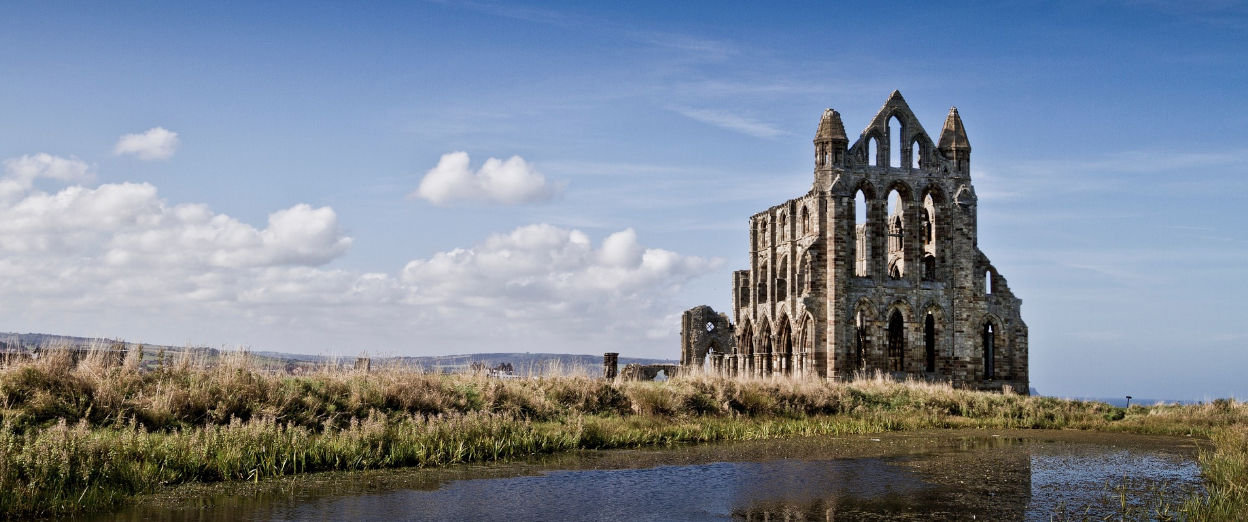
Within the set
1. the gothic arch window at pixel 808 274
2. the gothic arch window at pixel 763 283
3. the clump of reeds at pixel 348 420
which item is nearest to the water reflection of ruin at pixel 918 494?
the clump of reeds at pixel 348 420

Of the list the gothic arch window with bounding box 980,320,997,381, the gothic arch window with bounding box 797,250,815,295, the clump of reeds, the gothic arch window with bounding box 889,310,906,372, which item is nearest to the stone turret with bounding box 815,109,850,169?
the gothic arch window with bounding box 797,250,815,295

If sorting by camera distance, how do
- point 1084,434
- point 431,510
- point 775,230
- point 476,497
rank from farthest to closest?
point 775,230, point 1084,434, point 476,497, point 431,510

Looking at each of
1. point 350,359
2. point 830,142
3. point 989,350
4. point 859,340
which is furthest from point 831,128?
point 350,359

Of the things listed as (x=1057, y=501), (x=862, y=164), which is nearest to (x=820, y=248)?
(x=862, y=164)

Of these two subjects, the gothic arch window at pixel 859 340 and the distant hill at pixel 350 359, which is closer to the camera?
the distant hill at pixel 350 359

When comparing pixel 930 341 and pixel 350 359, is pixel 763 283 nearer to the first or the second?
pixel 930 341

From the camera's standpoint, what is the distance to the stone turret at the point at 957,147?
→ 4566 centimetres

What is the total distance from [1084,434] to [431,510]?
19287 mm

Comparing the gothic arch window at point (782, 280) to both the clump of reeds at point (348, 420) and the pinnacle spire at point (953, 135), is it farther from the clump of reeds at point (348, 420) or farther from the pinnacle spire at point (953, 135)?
the clump of reeds at point (348, 420)

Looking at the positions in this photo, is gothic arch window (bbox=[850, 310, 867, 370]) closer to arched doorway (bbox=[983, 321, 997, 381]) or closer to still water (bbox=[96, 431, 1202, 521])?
arched doorway (bbox=[983, 321, 997, 381])

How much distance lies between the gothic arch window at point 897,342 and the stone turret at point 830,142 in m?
7.32

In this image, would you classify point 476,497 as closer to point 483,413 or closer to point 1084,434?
point 483,413

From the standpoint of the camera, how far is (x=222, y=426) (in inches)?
681

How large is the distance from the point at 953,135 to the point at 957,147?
Result: 0.73 m
